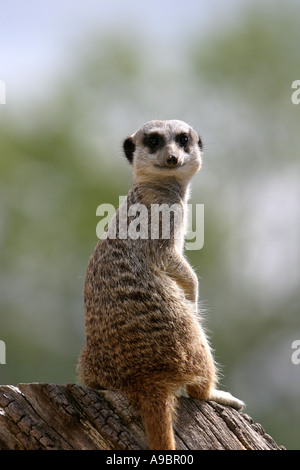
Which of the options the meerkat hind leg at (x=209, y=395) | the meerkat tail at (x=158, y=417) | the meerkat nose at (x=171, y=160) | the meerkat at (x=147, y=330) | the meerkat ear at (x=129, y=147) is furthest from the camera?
the meerkat ear at (x=129, y=147)

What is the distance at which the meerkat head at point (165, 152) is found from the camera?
3613 mm

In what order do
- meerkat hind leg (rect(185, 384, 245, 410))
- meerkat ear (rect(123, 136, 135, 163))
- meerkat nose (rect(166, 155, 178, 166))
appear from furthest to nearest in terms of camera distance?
meerkat ear (rect(123, 136, 135, 163)), meerkat nose (rect(166, 155, 178, 166)), meerkat hind leg (rect(185, 384, 245, 410))

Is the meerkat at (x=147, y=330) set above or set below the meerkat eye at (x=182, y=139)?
below

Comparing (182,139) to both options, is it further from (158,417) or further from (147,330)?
(158,417)

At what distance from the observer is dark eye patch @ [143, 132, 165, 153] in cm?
374

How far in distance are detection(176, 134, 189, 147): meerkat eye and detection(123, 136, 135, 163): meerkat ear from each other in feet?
0.97

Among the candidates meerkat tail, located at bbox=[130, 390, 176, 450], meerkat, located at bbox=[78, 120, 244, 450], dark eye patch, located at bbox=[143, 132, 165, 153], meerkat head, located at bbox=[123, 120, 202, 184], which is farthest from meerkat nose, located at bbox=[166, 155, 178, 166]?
meerkat tail, located at bbox=[130, 390, 176, 450]

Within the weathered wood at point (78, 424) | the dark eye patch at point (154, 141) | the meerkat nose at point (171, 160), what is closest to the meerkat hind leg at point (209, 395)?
the weathered wood at point (78, 424)

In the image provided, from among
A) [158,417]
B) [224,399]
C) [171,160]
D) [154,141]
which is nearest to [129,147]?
[154,141]

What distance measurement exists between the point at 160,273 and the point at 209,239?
Result: 9.29 metres

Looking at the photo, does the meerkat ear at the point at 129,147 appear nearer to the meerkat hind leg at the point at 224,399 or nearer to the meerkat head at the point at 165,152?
the meerkat head at the point at 165,152

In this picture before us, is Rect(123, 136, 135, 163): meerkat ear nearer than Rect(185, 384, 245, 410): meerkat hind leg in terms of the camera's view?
No

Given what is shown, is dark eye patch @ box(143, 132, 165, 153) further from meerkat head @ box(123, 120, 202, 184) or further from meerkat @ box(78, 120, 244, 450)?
meerkat @ box(78, 120, 244, 450)

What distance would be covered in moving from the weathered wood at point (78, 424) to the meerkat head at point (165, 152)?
47.9 inches
